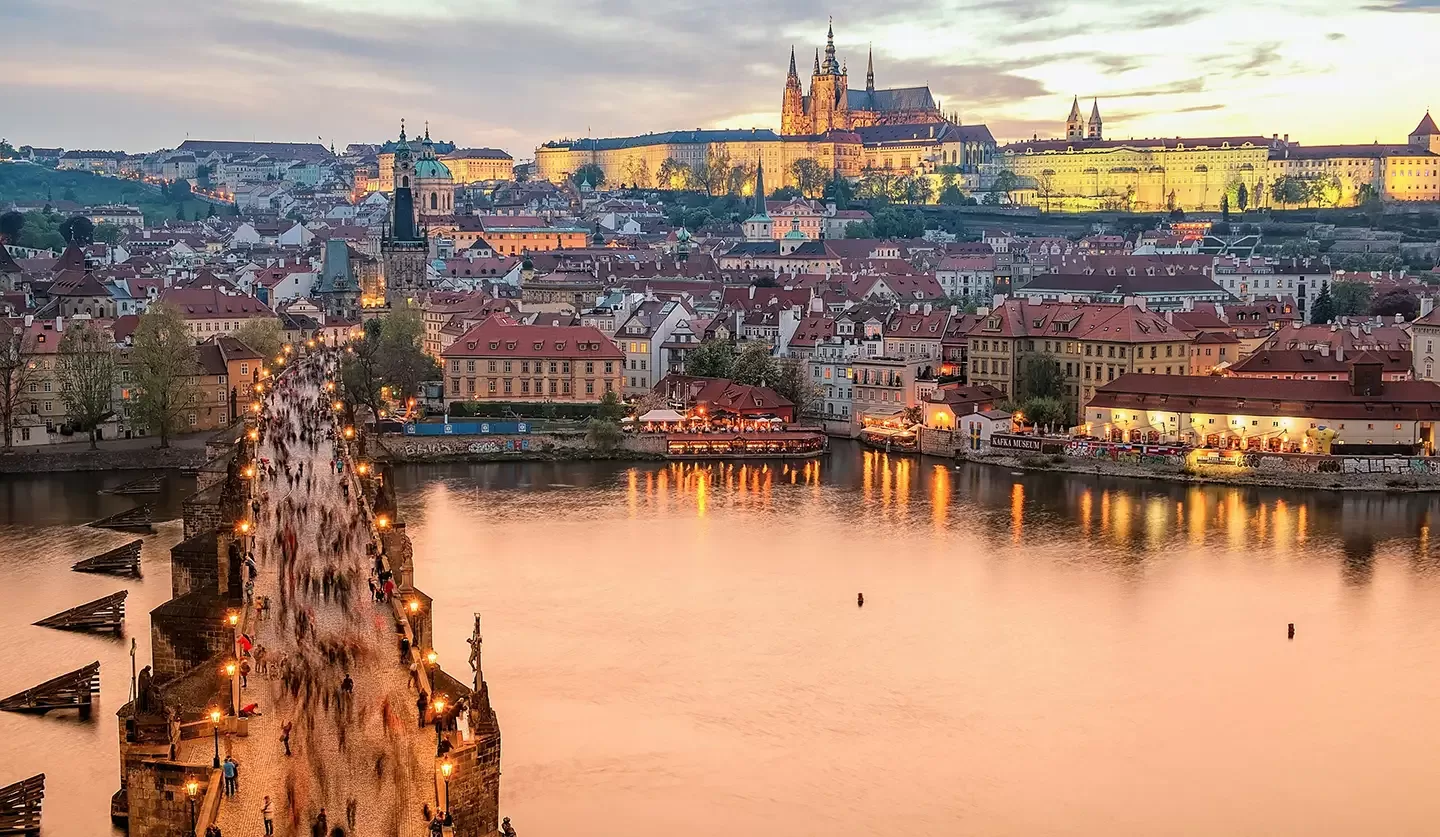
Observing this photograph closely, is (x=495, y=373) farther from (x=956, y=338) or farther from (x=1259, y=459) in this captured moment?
(x=1259, y=459)

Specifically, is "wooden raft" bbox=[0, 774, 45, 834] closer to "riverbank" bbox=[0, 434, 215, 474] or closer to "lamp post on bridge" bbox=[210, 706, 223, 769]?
"lamp post on bridge" bbox=[210, 706, 223, 769]

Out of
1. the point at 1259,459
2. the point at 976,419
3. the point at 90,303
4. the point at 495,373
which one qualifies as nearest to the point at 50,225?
the point at 90,303

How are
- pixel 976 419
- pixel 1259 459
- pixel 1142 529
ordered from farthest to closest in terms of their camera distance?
1. pixel 976 419
2. pixel 1259 459
3. pixel 1142 529

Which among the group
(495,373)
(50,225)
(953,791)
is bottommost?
(953,791)

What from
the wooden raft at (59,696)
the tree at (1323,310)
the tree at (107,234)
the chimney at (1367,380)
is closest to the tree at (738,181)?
the tree at (107,234)

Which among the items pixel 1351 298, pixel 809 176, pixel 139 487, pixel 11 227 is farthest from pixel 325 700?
pixel 809 176

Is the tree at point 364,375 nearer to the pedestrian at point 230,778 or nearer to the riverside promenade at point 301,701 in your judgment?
the riverside promenade at point 301,701

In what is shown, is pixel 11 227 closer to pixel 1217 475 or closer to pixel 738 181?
pixel 738 181
